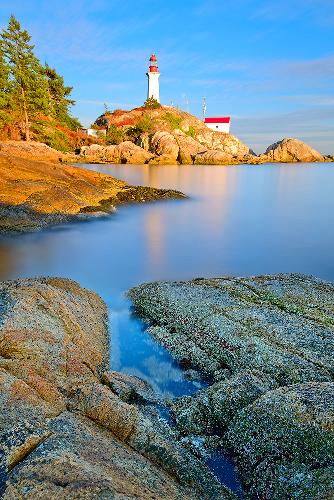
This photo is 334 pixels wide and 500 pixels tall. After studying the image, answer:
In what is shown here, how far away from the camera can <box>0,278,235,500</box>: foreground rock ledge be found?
122 inches

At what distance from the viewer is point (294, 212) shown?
3002cm

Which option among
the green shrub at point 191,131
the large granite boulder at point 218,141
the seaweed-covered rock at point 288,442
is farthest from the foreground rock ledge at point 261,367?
the large granite boulder at point 218,141

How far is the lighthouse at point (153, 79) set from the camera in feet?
342

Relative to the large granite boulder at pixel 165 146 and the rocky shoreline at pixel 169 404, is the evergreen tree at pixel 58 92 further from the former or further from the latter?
the rocky shoreline at pixel 169 404

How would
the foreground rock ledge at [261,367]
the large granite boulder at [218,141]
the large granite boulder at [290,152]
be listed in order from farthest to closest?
the large granite boulder at [218,141], the large granite boulder at [290,152], the foreground rock ledge at [261,367]

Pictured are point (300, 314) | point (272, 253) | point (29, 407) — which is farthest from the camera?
point (272, 253)

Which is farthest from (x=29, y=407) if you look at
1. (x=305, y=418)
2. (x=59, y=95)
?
(x=59, y=95)

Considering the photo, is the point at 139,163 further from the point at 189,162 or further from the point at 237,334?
the point at 237,334

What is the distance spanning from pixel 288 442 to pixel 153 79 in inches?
4466

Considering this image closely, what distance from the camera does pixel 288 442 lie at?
409 cm

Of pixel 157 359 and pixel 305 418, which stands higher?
pixel 305 418

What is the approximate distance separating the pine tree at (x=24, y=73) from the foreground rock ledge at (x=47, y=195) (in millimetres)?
25026

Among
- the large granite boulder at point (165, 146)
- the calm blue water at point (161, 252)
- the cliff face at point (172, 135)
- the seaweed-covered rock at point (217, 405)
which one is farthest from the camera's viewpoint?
the cliff face at point (172, 135)

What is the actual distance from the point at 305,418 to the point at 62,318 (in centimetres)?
467
